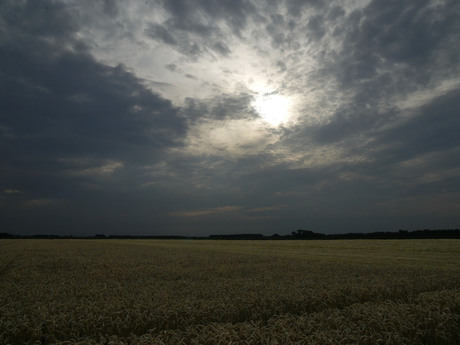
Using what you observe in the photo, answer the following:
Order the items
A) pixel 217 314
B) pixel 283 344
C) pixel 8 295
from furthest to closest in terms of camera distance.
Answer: pixel 8 295, pixel 217 314, pixel 283 344

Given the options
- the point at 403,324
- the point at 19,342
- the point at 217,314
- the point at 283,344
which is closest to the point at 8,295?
the point at 19,342

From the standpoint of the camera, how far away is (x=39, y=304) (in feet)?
21.4

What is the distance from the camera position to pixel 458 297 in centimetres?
711

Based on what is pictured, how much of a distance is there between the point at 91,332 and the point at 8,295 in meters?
4.46

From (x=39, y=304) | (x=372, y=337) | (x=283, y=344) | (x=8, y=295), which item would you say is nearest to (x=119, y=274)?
(x=8, y=295)

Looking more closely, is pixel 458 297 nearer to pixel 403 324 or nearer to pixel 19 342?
pixel 403 324

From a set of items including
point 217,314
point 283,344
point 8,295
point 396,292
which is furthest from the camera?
point 396,292

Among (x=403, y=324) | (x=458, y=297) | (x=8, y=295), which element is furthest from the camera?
(x=8, y=295)

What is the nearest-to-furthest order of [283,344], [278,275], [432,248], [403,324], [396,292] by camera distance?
[283,344] < [403,324] < [396,292] < [278,275] < [432,248]

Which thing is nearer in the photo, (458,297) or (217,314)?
(217,314)

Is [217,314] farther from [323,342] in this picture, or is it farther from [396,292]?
[396,292]

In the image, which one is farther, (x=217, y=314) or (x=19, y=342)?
(x=217, y=314)

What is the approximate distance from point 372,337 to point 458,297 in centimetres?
442

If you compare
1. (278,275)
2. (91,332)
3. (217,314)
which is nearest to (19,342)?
(91,332)
